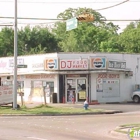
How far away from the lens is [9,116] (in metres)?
29.0

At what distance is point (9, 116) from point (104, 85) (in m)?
14.4

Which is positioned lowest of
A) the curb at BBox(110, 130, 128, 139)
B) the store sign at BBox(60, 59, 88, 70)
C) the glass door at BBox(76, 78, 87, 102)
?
the curb at BBox(110, 130, 128, 139)

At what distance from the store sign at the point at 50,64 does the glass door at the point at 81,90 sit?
2674 mm

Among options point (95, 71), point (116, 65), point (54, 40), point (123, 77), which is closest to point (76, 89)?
point (95, 71)

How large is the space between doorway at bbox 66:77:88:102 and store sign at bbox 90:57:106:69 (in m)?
1.64

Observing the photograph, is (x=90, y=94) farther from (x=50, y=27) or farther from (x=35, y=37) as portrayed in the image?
(x=50, y=27)

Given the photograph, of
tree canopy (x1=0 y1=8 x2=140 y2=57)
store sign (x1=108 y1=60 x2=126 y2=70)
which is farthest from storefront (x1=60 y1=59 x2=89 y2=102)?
tree canopy (x1=0 y1=8 x2=140 y2=57)

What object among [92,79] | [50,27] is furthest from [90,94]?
[50,27]

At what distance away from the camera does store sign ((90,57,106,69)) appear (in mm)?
40062

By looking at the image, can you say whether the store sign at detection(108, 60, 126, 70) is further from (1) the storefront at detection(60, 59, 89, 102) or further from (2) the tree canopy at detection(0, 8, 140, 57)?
(2) the tree canopy at detection(0, 8, 140, 57)

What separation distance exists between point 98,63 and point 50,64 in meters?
4.35

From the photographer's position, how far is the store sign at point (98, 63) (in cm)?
4006

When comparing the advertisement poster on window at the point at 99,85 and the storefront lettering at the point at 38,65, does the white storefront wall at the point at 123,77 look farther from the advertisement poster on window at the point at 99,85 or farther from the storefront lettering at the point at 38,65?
the storefront lettering at the point at 38,65

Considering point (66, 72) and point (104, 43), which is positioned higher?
point (104, 43)
